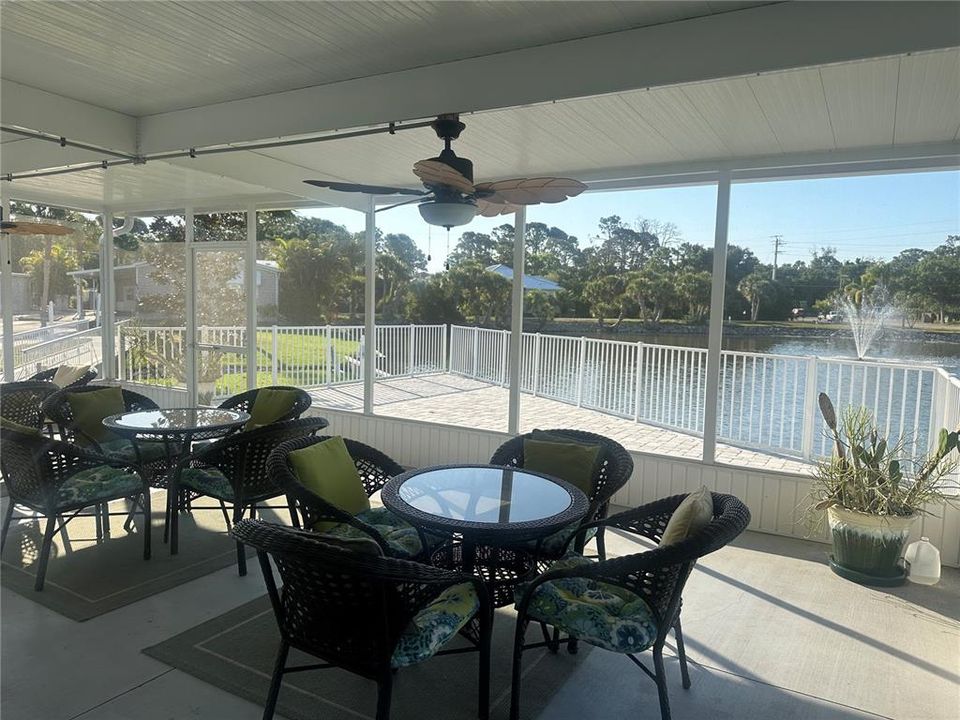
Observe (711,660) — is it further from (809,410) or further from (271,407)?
(271,407)

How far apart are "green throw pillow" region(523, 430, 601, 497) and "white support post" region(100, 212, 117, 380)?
6436 mm

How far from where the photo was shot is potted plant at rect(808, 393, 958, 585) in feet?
11.4

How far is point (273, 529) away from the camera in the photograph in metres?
2.00

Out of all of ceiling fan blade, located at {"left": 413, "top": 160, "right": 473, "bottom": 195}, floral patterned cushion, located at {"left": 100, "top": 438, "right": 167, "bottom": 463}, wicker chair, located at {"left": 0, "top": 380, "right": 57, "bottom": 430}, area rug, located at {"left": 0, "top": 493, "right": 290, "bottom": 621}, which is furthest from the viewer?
wicker chair, located at {"left": 0, "top": 380, "right": 57, "bottom": 430}

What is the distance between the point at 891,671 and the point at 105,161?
17.7 ft

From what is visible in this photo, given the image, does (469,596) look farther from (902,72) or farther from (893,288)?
(893,288)

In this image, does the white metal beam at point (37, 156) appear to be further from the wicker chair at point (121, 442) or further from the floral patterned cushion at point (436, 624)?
the floral patterned cushion at point (436, 624)

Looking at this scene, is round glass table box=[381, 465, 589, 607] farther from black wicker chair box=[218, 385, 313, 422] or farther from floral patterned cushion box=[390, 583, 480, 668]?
black wicker chair box=[218, 385, 313, 422]

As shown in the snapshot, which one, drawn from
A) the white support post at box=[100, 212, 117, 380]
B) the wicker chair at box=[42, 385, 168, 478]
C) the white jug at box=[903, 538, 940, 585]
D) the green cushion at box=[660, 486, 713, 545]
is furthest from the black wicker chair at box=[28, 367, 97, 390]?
the white jug at box=[903, 538, 940, 585]

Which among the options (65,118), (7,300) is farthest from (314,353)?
(65,118)

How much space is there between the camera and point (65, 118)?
3742 millimetres

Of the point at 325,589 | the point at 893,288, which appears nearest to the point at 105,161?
the point at 325,589

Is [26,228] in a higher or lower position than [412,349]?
higher

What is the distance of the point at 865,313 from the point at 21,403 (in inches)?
248
